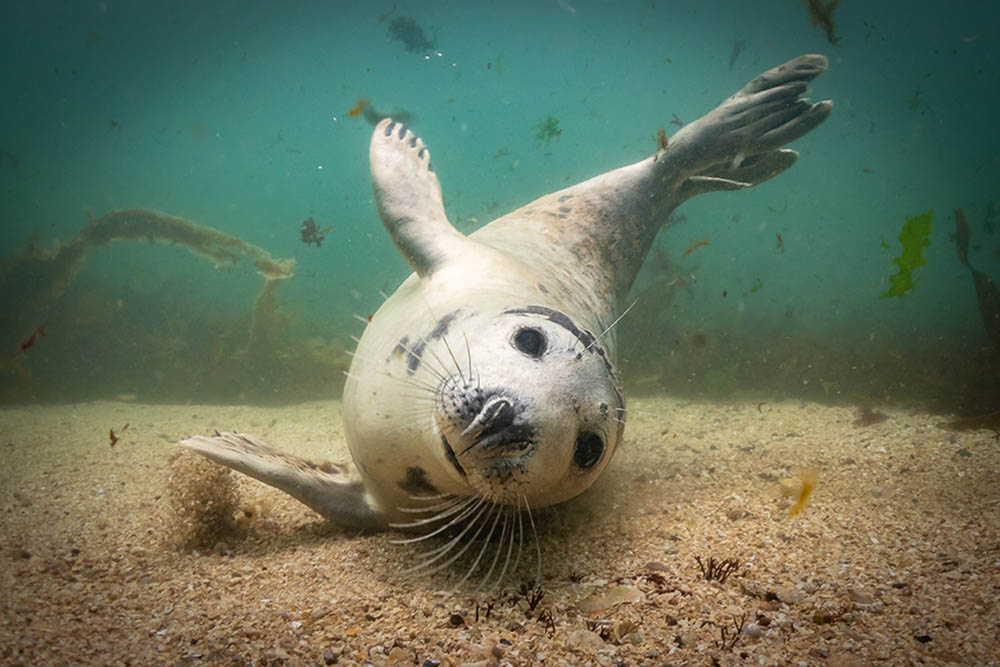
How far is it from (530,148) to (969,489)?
1437 centimetres

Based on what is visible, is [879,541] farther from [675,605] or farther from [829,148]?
[829,148]

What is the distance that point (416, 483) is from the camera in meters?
2.33

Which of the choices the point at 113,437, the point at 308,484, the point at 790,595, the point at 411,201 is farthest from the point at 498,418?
the point at 113,437

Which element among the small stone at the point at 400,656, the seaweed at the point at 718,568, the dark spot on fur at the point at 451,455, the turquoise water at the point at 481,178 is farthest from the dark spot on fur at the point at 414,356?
the turquoise water at the point at 481,178

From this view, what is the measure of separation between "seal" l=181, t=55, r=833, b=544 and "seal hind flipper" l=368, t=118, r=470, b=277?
1 centimetres

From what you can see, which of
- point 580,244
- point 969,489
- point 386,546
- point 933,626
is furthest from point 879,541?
point 580,244

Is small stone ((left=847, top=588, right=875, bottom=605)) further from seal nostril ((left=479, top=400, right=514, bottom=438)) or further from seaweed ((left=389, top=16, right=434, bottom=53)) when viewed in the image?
seaweed ((left=389, top=16, right=434, bottom=53))

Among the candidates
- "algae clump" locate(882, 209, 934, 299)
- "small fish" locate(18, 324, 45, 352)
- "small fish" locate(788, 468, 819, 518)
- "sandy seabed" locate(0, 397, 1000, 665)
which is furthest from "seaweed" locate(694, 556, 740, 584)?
"small fish" locate(18, 324, 45, 352)

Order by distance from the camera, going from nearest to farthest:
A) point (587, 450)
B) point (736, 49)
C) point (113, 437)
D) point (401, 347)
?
point (587, 450)
point (401, 347)
point (113, 437)
point (736, 49)

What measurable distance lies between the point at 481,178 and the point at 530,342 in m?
16.0

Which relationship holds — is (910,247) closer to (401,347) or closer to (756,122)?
(756,122)

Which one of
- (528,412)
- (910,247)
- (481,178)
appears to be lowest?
(528,412)

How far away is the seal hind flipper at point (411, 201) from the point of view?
3076mm

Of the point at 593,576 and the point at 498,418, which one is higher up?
the point at 498,418
